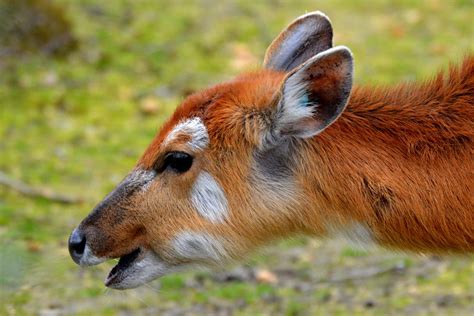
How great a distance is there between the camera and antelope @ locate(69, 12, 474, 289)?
565 centimetres

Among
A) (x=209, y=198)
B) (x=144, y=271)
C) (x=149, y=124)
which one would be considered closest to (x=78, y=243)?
(x=144, y=271)

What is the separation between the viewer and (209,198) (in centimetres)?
585

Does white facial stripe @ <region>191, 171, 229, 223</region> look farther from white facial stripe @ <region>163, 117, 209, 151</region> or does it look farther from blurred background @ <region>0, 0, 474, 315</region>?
blurred background @ <region>0, 0, 474, 315</region>

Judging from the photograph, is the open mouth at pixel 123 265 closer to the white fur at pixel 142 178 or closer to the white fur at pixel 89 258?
the white fur at pixel 89 258

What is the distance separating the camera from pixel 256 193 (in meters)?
5.82

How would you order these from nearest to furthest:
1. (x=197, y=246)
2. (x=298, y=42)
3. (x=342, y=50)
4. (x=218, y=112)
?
(x=342, y=50) → (x=218, y=112) → (x=197, y=246) → (x=298, y=42)

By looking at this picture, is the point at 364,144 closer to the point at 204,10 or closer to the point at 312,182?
the point at 312,182

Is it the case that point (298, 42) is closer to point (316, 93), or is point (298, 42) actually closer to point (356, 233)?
point (316, 93)

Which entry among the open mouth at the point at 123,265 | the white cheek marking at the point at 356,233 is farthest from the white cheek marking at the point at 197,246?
the white cheek marking at the point at 356,233

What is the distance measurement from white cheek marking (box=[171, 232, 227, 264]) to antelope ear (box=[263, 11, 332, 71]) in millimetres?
1138

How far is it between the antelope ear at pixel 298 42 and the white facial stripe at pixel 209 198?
0.93 m

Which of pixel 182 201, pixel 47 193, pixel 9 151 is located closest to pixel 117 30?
pixel 9 151

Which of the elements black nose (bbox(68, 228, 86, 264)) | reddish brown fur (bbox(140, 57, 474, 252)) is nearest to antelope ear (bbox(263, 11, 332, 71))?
reddish brown fur (bbox(140, 57, 474, 252))

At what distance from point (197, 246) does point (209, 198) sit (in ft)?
0.90
